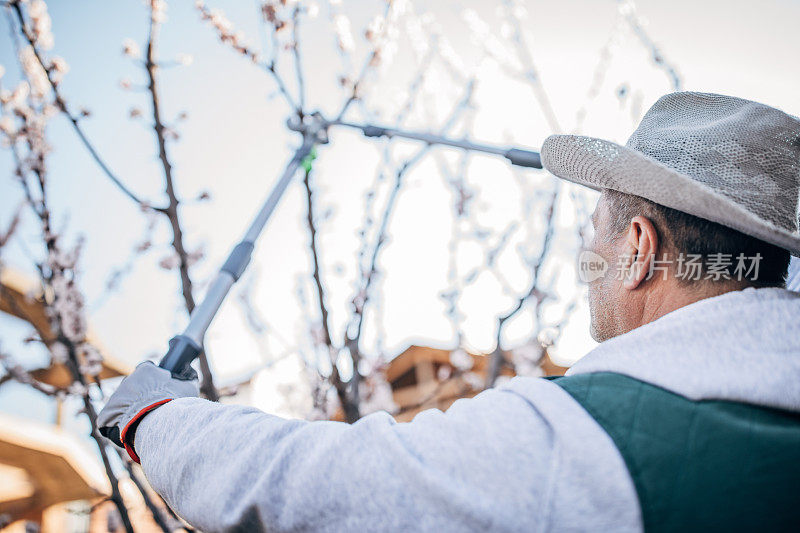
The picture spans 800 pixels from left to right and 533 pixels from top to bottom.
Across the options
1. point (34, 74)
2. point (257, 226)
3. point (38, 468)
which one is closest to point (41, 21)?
point (34, 74)

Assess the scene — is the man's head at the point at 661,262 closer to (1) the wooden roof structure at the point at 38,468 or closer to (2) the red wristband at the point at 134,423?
(2) the red wristband at the point at 134,423

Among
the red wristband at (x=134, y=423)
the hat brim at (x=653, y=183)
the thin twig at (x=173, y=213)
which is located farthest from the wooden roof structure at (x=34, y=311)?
the hat brim at (x=653, y=183)

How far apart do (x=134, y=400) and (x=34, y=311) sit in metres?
5.28

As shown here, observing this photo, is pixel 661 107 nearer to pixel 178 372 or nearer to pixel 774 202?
pixel 774 202

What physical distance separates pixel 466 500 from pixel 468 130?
4.42m

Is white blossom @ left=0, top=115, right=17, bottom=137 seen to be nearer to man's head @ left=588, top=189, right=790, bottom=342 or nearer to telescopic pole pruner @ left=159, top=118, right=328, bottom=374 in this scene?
telescopic pole pruner @ left=159, top=118, right=328, bottom=374

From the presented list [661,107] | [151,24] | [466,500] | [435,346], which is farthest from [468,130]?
[435,346]

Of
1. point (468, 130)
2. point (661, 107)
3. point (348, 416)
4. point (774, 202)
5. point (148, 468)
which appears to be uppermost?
point (468, 130)

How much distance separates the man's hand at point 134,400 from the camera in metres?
1.13

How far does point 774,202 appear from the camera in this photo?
1104mm

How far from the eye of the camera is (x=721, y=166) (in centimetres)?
114

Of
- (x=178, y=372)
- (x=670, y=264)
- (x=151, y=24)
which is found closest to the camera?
(x=670, y=264)

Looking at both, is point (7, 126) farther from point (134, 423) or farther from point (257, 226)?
point (134, 423)

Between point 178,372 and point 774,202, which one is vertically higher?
point 774,202
